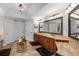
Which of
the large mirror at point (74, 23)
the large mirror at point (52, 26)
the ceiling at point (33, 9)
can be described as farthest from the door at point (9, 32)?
the large mirror at point (74, 23)

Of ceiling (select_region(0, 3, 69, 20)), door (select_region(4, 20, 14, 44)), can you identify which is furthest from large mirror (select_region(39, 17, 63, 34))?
door (select_region(4, 20, 14, 44))

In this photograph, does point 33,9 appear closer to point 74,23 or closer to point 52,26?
point 52,26

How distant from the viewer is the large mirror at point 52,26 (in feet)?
4.99

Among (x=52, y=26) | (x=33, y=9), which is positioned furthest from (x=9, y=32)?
(x=52, y=26)

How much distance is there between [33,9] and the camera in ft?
4.89

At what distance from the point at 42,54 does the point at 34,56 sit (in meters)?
0.12

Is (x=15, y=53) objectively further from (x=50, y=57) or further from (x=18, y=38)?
(x=50, y=57)

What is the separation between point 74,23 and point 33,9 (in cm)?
63

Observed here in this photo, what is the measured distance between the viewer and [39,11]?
151 centimetres

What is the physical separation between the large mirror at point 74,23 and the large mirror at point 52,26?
15 centimetres

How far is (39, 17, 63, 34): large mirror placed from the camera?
4.99ft

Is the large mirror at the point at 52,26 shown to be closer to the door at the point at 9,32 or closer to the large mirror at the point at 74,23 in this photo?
the large mirror at the point at 74,23

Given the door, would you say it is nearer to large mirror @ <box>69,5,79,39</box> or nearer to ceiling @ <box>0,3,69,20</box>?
ceiling @ <box>0,3,69,20</box>

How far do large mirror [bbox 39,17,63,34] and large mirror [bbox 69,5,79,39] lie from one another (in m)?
0.15
